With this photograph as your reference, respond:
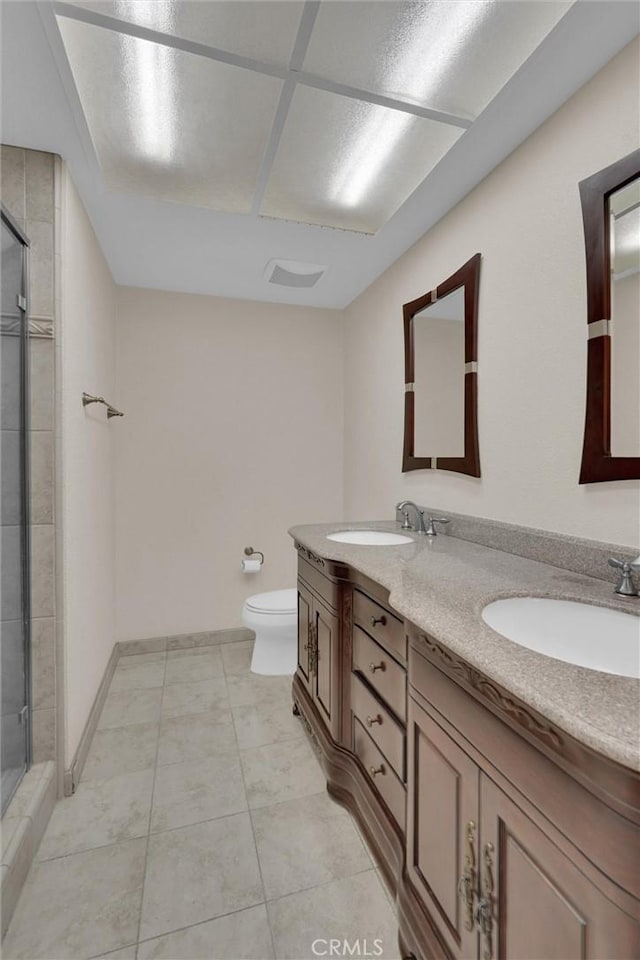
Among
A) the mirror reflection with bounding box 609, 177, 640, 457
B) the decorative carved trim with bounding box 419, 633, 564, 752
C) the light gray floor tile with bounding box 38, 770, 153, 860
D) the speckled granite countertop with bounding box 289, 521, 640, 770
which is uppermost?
the mirror reflection with bounding box 609, 177, 640, 457

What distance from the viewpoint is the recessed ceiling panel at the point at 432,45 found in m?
1.07

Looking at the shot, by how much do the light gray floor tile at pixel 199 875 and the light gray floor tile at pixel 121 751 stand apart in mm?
416

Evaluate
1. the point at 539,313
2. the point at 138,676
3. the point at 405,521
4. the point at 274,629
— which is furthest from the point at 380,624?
the point at 138,676

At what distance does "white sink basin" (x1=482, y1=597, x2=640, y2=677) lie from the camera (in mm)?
944

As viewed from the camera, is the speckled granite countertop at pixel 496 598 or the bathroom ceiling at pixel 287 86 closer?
the speckled granite countertop at pixel 496 598

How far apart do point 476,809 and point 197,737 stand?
152 cm

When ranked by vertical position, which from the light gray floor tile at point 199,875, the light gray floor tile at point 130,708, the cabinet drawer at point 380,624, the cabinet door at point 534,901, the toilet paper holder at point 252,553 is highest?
the cabinet drawer at point 380,624

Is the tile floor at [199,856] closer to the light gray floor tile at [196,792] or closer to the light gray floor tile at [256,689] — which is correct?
the light gray floor tile at [196,792]

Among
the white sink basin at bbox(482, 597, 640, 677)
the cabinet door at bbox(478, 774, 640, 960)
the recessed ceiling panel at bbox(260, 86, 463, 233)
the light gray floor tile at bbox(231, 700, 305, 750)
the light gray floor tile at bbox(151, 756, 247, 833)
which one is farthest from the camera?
the light gray floor tile at bbox(231, 700, 305, 750)

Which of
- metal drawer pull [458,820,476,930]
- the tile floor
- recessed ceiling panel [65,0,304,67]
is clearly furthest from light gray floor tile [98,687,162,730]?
recessed ceiling panel [65,0,304,67]

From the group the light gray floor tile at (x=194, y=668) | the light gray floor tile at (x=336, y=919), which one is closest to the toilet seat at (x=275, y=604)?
the light gray floor tile at (x=194, y=668)

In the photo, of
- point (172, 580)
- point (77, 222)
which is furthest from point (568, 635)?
point (172, 580)

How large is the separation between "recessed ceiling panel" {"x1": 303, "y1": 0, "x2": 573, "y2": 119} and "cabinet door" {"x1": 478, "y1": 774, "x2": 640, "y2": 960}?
1.70 m

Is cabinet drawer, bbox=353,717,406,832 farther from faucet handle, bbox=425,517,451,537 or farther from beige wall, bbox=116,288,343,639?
beige wall, bbox=116,288,343,639
